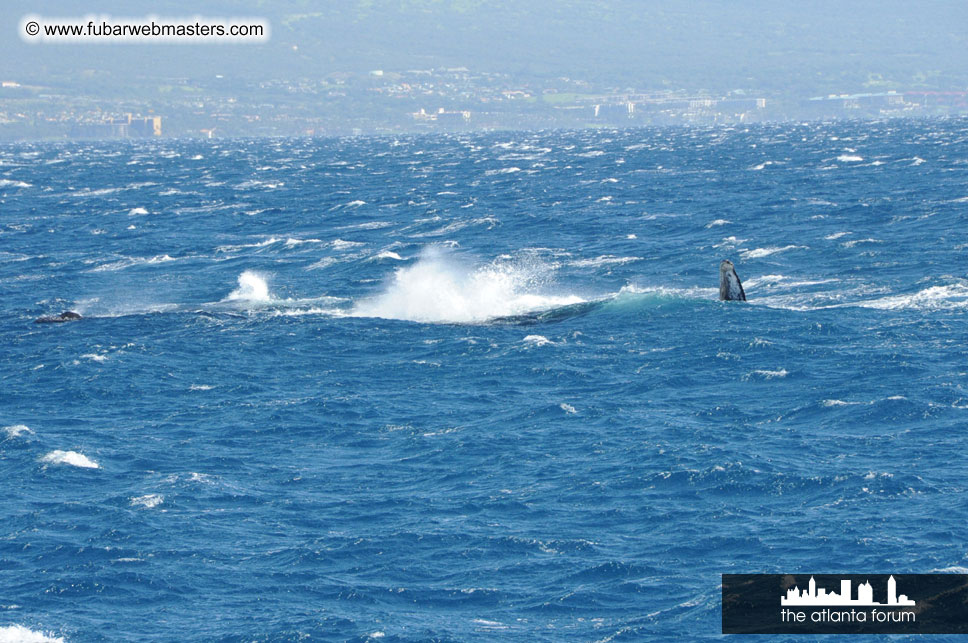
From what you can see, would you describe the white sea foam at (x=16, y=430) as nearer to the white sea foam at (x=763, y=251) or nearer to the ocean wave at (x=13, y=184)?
the white sea foam at (x=763, y=251)

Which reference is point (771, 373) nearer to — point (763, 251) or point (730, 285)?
point (730, 285)

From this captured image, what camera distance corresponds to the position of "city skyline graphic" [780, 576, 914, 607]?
111 ft

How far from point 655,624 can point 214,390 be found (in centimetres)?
3013

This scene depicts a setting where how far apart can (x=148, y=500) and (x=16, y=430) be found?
1158 cm

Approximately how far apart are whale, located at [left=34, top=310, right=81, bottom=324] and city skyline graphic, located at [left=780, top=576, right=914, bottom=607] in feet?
173

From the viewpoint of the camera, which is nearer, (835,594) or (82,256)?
(835,594)

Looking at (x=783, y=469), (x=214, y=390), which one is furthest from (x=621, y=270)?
(x=783, y=469)

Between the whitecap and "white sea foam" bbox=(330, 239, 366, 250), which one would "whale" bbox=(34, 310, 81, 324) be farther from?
"white sea foam" bbox=(330, 239, 366, 250)

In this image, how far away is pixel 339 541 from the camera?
129 ft

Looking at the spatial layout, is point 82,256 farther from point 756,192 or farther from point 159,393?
point 756,192

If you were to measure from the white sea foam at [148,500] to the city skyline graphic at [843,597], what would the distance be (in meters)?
21.0

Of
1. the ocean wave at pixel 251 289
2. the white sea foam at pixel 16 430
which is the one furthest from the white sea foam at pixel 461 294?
the white sea foam at pixel 16 430

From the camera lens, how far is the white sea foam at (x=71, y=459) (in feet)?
156

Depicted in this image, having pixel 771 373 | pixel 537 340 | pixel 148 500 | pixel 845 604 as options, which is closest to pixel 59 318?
pixel 537 340
